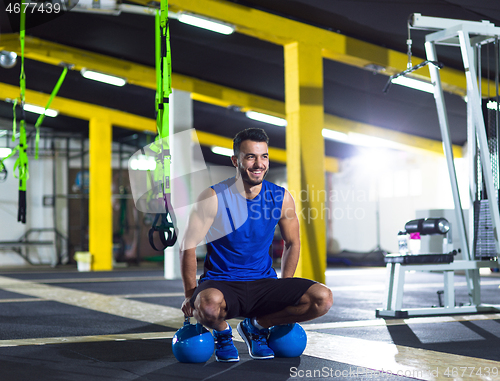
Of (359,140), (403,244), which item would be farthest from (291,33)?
(359,140)

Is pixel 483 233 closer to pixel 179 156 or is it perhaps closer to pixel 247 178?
pixel 247 178

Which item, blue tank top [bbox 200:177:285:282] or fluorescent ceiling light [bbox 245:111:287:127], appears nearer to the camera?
blue tank top [bbox 200:177:285:282]

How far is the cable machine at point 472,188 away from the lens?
16.4 feet

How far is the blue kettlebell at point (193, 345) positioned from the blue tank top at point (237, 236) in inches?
10.5

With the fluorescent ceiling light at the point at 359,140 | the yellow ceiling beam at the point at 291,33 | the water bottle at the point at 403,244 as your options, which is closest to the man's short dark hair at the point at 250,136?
the water bottle at the point at 403,244

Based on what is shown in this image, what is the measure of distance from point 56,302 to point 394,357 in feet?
14.9

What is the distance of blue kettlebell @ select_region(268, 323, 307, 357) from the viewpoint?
10.3 ft

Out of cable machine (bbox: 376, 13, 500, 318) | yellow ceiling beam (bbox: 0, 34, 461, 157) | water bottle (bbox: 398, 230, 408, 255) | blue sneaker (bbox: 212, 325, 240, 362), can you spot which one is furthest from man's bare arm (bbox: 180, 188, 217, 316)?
yellow ceiling beam (bbox: 0, 34, 461, 157)

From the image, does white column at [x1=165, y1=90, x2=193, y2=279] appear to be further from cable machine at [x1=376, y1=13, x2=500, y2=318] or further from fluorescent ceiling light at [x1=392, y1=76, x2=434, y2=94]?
cable machine at [x1=376, y1=13, x2=500, y2=318]

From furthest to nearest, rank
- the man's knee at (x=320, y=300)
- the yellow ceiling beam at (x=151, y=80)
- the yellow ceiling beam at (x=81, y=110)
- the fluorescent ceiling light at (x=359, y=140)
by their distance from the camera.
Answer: the fluorescent ceiling light at (x=359, y=140), the yellow ceiling beam at (x=81, y=110), the yellow ceiling beam at (x=151, y=80), the man's knee at (x=320, y=300)

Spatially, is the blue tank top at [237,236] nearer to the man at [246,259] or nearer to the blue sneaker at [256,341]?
the man at [246,259]

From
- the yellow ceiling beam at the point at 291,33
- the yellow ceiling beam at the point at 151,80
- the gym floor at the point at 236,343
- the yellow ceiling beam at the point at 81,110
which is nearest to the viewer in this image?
the gym floor at the point at 236,343

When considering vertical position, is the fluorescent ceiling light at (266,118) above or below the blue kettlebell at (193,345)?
above

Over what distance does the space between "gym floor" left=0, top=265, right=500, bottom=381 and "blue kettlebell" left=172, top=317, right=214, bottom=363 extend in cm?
5
